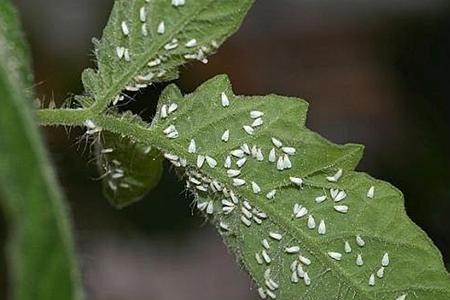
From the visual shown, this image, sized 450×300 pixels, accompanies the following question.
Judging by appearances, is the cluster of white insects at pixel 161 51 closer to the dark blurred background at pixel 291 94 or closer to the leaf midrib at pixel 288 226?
the leaf midrib at pixel 288 226

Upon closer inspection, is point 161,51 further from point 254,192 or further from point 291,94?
point 291,94

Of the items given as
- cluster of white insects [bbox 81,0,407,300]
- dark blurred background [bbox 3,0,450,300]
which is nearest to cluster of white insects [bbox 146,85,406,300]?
cluster of white insects [bbox 81,0,407,300]

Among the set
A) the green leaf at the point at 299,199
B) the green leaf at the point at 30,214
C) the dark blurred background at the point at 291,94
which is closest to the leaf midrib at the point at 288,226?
the green leaf at the point at 299,199

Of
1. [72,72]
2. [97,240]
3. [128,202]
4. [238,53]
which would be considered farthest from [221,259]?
[128,202]

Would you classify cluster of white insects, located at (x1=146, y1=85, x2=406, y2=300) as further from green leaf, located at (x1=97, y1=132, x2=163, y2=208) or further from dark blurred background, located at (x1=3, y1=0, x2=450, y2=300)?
dark blurred background, located at (x1=3, y1=0, x2=450, y2=300)

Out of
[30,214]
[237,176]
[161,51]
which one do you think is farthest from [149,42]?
[30,214]

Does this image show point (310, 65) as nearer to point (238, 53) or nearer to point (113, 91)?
point (238, 53)

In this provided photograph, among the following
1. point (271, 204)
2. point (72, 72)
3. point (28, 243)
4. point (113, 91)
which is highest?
point (28, 243)
